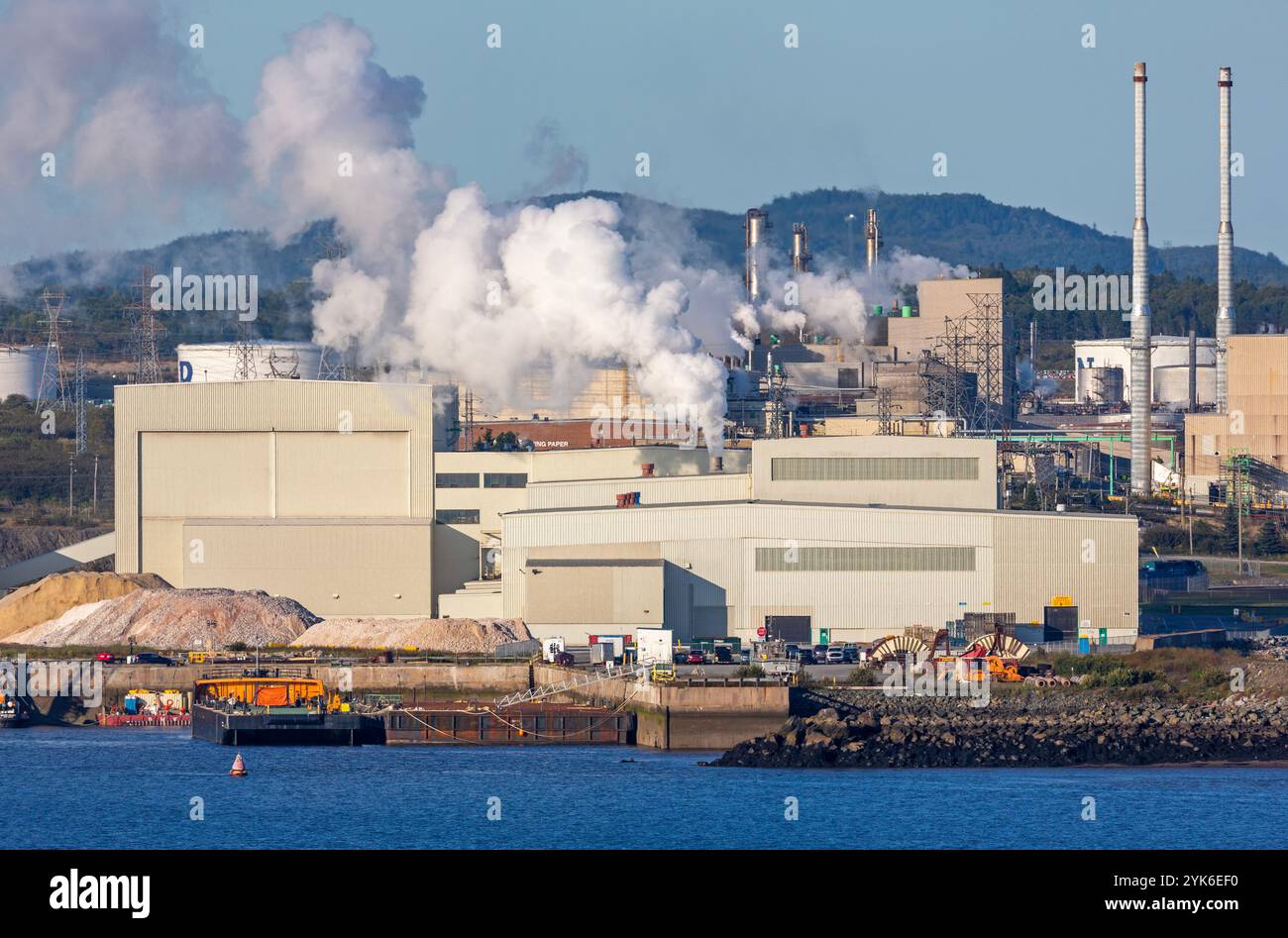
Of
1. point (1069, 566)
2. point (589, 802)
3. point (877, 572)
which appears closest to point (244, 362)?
point (877, 572)

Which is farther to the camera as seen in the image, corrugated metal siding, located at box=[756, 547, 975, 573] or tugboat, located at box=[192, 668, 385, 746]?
corrugated metal siding, located at box=[756, 547, 975, 573]

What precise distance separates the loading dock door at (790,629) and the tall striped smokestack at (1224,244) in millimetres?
71156

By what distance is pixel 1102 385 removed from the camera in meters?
166

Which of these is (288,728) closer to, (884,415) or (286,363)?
(884,415)

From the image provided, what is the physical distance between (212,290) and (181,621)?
98.2m

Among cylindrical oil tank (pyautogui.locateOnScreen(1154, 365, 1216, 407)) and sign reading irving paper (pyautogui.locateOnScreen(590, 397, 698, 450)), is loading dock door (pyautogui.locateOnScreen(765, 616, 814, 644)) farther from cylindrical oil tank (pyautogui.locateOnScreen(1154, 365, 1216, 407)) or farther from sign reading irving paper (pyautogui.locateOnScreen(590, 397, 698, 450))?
cylindrical oil tank (pyautogui.locateOnScreen(1154, 365, 1216, 407))

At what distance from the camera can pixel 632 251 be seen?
404 feet

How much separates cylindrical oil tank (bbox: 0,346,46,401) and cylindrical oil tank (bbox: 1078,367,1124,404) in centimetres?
8303

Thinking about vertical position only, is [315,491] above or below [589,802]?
above

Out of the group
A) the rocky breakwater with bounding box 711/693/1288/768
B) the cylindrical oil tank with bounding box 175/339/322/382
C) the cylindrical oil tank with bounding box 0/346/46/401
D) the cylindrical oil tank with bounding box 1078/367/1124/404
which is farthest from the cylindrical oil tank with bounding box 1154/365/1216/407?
the rocky breakwater with bounding box 711/693/1288/768

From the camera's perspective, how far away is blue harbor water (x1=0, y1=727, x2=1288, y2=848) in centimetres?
3984

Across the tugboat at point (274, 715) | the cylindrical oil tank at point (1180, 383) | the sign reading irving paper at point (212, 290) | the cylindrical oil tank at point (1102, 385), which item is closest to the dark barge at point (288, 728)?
the tugboat at point (274, 715)
